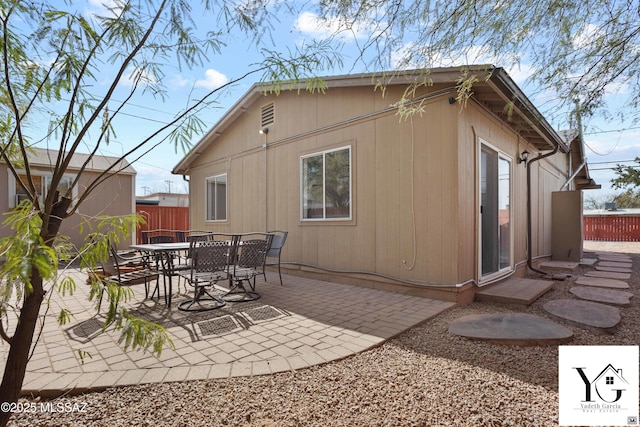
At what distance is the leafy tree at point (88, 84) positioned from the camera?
136 centimetres

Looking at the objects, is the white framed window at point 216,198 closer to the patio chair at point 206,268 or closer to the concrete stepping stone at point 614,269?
the patio chair at point 206,268

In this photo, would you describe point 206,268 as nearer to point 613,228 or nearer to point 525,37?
point 525,37

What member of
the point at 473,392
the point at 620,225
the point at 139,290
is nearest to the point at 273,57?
the point at 473,392

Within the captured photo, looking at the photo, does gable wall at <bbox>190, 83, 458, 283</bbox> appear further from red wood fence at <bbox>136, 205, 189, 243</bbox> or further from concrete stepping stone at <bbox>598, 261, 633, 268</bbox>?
red wood fence at <bbox>136, 205, 189, 243</bbox>

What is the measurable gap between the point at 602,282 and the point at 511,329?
383cm

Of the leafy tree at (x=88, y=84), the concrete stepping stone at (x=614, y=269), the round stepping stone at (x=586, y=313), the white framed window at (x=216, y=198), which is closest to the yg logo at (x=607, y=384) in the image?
the round stepping stone at (x=586, y=313)

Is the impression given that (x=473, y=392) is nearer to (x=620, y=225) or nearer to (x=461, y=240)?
(x=461, y=240)

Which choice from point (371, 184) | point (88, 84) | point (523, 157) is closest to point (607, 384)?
point (88, 84)

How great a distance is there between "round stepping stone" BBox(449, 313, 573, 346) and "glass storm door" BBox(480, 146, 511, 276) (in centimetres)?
184

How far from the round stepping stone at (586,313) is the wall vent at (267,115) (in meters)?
5.95

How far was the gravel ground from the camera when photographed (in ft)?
6.11

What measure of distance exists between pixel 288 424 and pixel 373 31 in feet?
9.06

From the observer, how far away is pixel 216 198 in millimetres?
9281

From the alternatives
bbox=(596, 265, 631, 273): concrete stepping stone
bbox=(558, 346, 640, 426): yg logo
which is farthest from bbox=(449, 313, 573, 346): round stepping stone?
bbox=(596, 265, 631, 273): concrete stepping stone
